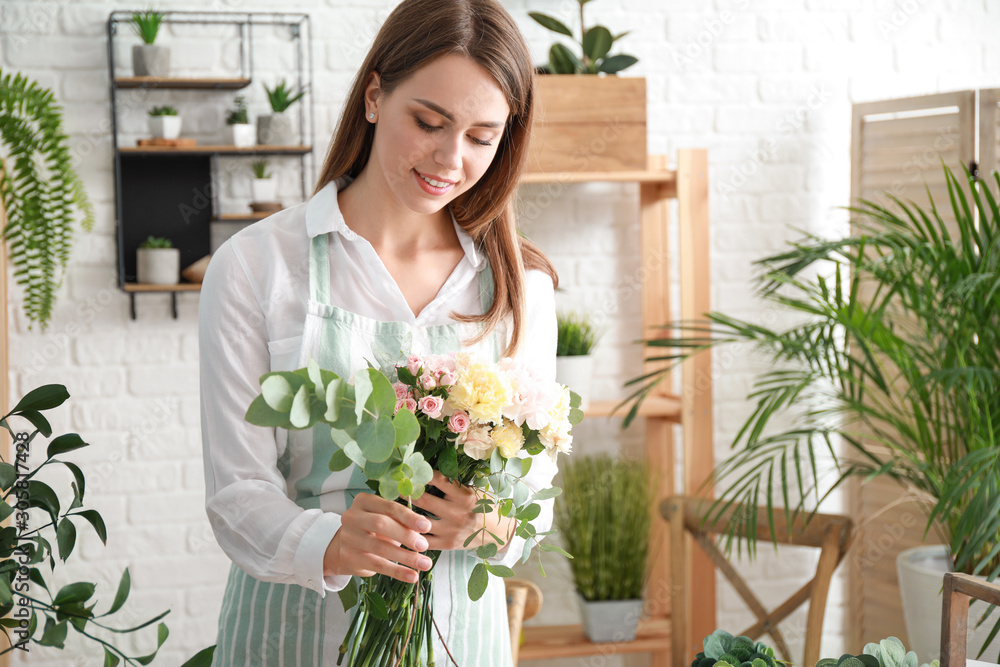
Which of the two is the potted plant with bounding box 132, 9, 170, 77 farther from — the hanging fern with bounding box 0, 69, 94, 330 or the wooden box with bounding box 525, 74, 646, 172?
the wooden box with bounding box 525, 74, 646, 172

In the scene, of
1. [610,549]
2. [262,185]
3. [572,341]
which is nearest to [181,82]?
[262,185]

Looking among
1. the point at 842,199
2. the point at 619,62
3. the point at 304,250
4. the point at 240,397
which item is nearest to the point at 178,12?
the point at 619,62

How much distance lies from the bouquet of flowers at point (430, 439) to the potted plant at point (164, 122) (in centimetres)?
163

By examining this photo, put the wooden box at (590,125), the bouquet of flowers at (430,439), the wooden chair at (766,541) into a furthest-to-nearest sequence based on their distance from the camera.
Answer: the wooden box at (590,125)
the wooden chair at (766,541)
the bouquet of flowers at (430,439)

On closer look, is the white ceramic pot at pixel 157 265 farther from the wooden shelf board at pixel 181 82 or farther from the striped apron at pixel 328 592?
the striped apron at pixel 328 592

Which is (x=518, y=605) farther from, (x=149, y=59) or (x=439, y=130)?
(x=149, y=59)

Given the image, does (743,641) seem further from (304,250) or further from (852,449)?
(852,449)

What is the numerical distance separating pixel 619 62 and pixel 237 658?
5.64 ft

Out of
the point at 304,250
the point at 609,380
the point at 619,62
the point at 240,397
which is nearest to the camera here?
the point at 240,397

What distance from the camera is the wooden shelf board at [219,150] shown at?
2.29m

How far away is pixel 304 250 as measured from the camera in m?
1.17

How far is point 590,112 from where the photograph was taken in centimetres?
Result: 224

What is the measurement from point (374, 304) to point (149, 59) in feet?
4.80

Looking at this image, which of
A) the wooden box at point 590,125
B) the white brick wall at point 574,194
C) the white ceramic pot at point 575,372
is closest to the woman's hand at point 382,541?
the white ceramic pot at point 575,372
